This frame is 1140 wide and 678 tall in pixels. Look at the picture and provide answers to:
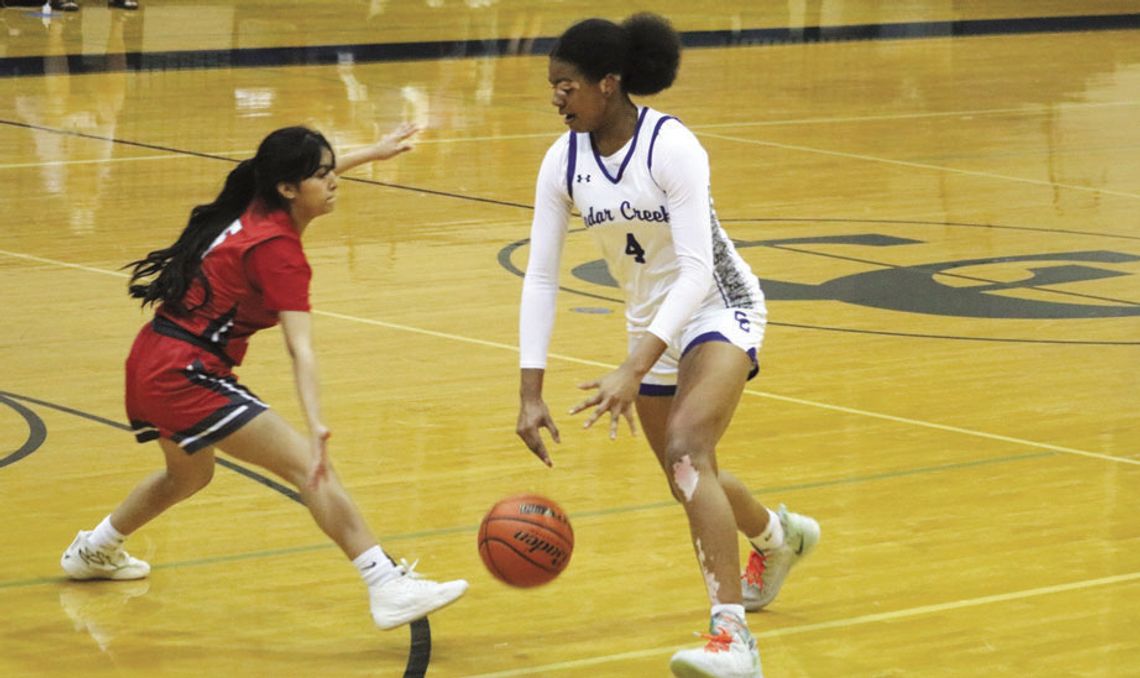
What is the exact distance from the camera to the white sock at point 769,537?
5.80 meters

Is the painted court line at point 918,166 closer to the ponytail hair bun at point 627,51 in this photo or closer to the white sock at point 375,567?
the ponytail hair bun at point 627,51

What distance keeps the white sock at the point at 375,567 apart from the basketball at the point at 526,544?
263 millimetres

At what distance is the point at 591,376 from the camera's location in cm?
892

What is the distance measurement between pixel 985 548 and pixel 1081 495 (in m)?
0.81

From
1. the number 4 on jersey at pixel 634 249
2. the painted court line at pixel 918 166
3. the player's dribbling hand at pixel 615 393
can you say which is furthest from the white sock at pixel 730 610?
the painted court line at pixel 918 166

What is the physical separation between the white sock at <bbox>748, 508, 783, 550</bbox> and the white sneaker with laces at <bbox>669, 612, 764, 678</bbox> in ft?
2.29

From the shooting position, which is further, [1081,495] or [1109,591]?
[1081,495]

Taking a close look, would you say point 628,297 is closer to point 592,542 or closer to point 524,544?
point 524,544

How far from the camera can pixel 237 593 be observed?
235 inches

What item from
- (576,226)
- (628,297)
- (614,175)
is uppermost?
(614,175)

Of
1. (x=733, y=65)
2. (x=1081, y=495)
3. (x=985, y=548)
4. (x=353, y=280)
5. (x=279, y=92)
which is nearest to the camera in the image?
(x=985, y=548)

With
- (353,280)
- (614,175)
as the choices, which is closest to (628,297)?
(614,175)

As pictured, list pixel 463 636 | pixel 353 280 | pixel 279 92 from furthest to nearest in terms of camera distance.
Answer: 1. pixel 279 92
2. pixel 353 280
3. pixel 463 636

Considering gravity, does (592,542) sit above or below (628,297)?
below
